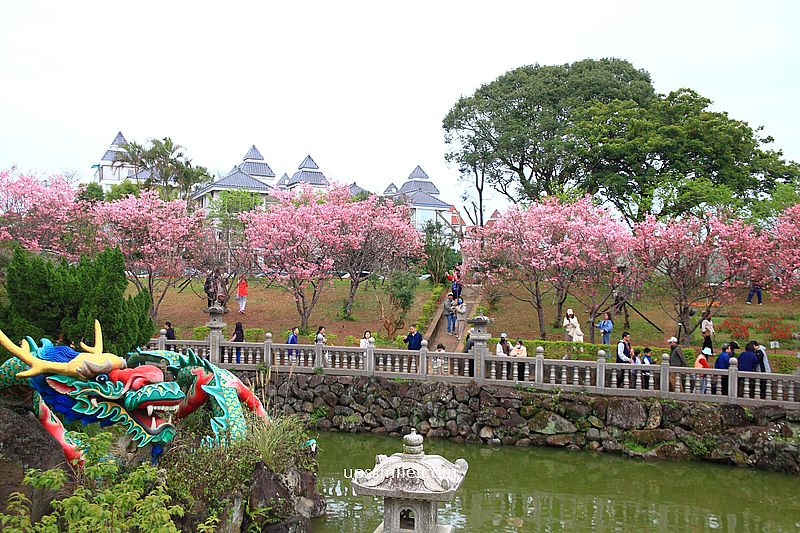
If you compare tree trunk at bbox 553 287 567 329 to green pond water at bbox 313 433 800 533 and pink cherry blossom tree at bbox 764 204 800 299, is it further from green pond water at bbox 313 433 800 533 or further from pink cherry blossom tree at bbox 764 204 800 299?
green pond water at bbox 313 433 800 533

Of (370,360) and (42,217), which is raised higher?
(42,217)

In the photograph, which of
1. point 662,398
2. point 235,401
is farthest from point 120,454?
point 662,398

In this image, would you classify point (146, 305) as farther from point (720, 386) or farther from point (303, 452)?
point (720, 386)

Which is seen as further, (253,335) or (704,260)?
(253,335)

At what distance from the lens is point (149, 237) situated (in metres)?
24.9

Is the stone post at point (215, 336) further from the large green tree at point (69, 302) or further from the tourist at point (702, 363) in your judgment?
the tourist at point (702, 363)

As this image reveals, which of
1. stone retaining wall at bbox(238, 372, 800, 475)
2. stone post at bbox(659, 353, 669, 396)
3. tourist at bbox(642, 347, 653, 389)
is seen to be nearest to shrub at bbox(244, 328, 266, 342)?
stone retaining wall at bbox(238, 372, 800, 475)

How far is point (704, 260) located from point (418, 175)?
36661 mm

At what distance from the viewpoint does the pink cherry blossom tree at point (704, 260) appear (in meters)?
19.0

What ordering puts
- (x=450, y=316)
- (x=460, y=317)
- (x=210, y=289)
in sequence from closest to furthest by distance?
(x=460, y=317) < (x=450, y=316) < (x=210, y=289)

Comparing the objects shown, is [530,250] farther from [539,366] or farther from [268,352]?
[268,352]

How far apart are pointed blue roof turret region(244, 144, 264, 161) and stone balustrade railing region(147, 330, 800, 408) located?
3682 cm

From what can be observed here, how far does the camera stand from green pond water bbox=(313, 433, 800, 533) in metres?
11.6

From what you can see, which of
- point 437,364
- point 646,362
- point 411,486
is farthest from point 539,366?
point 411,486
